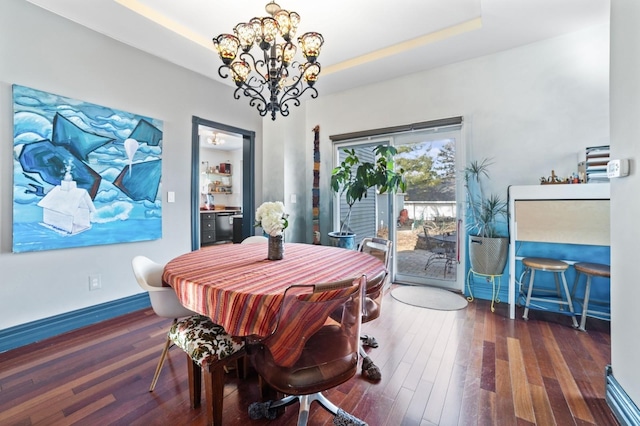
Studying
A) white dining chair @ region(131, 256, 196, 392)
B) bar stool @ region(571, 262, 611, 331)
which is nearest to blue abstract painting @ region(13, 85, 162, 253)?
white dining chair @ region(131, 256, 196, 392)

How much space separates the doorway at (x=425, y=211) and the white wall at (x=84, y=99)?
101 inches

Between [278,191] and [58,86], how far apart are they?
2.61 metres

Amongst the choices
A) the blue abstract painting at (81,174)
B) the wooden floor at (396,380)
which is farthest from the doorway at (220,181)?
the wooden floor at (396,380)

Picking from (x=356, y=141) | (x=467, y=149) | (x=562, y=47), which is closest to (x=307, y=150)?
(x=356, y=141)

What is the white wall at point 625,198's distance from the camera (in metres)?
1.36

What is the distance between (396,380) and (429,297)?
168 cm

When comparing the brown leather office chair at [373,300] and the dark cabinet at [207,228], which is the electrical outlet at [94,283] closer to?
the brown leather office chair at [373,300]

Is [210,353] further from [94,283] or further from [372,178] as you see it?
[372,178]

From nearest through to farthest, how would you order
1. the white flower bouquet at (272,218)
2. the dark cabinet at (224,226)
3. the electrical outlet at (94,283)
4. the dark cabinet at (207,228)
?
the white flower bouquet at (272,218) → the electrical outlet at (94,283) → the dark cabinet at (207,228) → the dark cabinet at (224,226)

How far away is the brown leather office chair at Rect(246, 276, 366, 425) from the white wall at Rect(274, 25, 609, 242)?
9.18 ft

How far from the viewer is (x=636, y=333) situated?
1355 mm

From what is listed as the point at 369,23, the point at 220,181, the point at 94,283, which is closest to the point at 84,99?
the point at 94,283

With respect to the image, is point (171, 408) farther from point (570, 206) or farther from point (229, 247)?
point (570, 206)

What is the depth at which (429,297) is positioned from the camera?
3.25 metres
